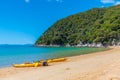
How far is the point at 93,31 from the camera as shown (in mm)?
165375

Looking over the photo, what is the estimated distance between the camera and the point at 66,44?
178250 mm

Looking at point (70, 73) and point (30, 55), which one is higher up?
point (30, 55)

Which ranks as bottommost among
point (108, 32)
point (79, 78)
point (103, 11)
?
point (79, 78)

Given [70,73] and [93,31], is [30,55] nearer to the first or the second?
[70,73]

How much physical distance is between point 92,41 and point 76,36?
102 feet

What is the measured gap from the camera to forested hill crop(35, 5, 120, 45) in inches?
5558

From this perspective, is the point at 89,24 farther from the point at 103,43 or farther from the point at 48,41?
the point at 103,43

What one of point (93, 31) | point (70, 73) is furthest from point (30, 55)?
point (93, 31)

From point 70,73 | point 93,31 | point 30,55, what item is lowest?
point 70,73

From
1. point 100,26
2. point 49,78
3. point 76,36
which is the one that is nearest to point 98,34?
point 100,26

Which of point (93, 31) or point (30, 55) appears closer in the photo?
point (30, 55)

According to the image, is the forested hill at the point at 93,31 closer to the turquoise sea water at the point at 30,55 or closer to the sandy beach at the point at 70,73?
the turquoise sea water at the point at 30,55

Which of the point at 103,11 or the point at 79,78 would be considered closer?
the point at 79,78

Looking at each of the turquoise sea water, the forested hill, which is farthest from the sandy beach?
the forested hill
